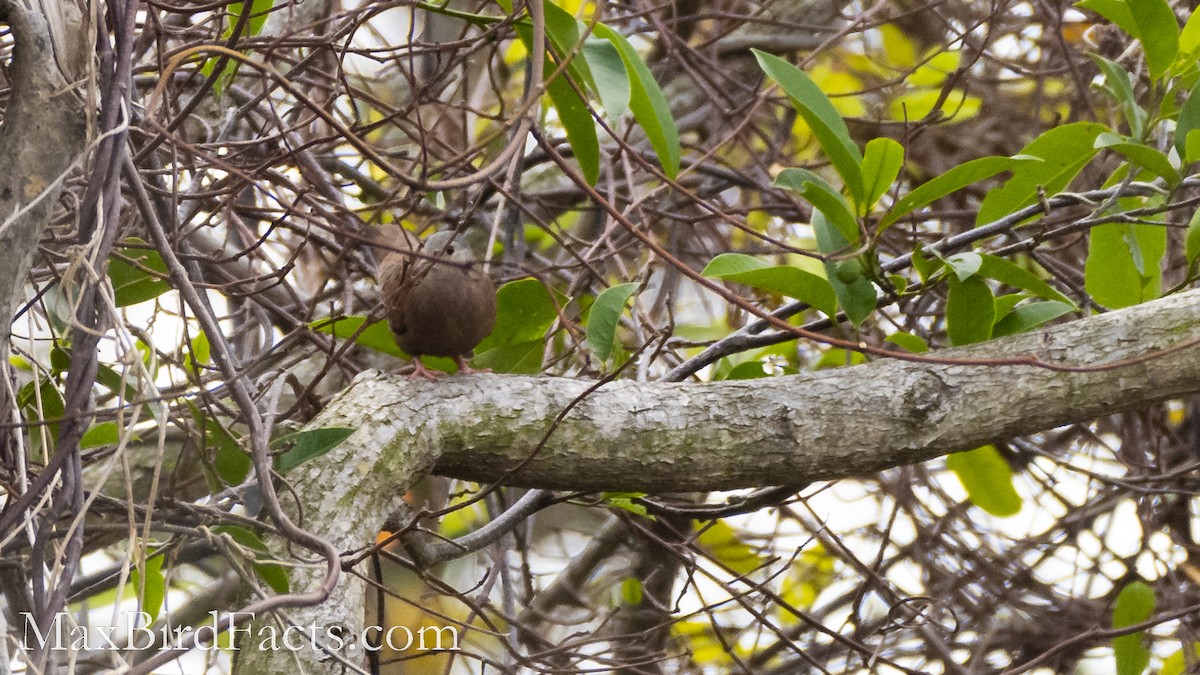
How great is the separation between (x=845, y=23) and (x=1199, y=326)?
68.6 inches

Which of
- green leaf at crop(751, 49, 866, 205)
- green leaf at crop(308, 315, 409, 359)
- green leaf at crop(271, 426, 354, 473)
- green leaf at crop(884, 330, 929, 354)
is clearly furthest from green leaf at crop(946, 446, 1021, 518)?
green leaf at crop(271, 426, 354, 473)

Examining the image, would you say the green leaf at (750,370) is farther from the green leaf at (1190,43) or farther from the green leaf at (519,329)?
the green leaf at (1190,43)

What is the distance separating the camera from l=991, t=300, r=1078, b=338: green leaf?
1.25m

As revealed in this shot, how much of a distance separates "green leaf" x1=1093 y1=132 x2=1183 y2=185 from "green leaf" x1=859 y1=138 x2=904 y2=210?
8.9 inches

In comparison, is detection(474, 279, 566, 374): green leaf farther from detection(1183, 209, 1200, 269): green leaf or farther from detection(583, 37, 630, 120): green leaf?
detection(1183, 209, 1200, 269): green leaf

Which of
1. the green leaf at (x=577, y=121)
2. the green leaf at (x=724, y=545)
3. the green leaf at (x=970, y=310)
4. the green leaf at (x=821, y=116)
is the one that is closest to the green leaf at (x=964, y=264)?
the green leaf at (x=970, y=310)

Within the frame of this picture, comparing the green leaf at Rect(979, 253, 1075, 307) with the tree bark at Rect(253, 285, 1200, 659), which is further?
the green leaf at Rect(979, 253, 1075, 307)

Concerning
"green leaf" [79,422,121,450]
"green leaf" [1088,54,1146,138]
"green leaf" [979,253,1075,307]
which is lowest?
"green leaf" [979,253,1075,307]

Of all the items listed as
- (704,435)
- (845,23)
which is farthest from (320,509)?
(845,23)

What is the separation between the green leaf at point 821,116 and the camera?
3.72 ft

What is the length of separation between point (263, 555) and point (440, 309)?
1.19ft

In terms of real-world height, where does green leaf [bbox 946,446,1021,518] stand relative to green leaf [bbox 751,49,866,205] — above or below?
→ below

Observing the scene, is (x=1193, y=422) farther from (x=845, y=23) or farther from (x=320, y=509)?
(x=320, y=509)

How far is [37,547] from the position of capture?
830 mm
